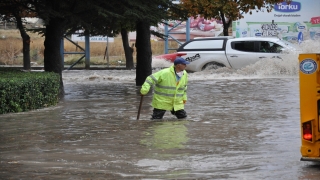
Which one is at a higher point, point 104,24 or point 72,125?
point 104,24

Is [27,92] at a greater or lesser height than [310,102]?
lesser

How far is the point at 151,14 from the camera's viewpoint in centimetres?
2017

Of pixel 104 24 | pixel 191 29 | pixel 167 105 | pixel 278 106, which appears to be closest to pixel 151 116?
pixel 167 105

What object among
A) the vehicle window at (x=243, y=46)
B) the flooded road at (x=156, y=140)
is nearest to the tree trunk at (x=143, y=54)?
the flooded road at (x=156, y=140)

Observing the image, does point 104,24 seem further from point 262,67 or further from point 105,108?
point 262,67

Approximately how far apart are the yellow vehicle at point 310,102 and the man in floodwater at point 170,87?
5336 millimetres

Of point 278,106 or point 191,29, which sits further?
point 191,29

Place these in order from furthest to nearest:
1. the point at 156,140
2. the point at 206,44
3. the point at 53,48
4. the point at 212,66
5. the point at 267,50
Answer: the point at 206,44 < the point at 212,66 < the point at 267,50 < the point at 53,48 < the point at 156,140

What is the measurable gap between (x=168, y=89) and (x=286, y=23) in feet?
92.7

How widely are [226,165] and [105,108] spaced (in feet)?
26.9

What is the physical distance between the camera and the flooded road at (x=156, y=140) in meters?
9.38

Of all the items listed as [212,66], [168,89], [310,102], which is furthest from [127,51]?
[310,102]

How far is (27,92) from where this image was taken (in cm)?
1611

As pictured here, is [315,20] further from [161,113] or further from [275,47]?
[161,113]
